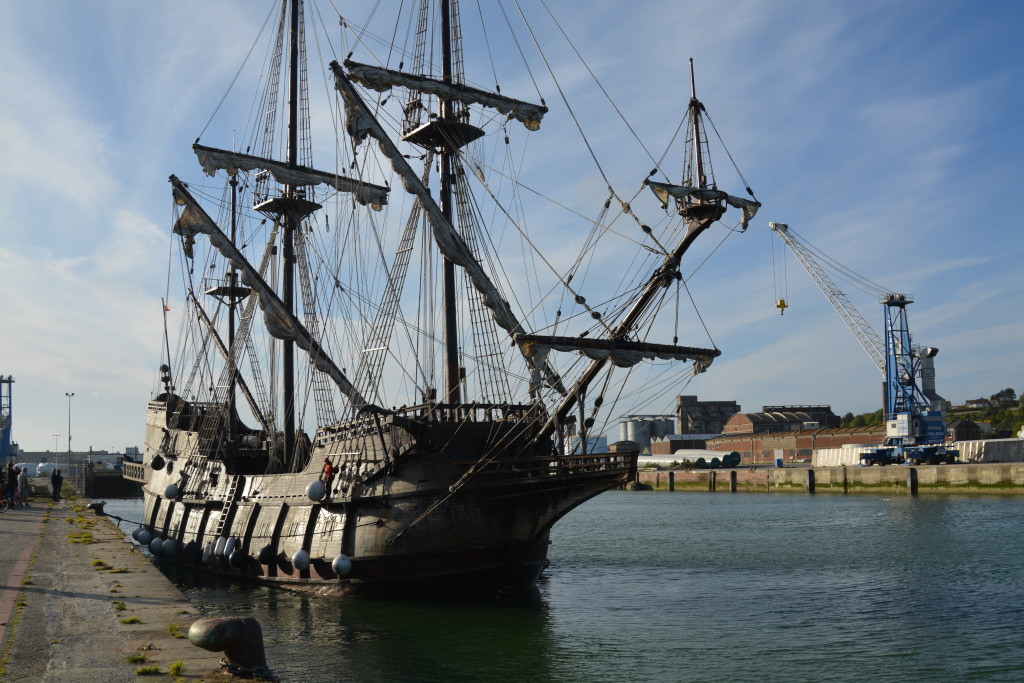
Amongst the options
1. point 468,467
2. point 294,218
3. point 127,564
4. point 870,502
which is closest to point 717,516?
point 870,502

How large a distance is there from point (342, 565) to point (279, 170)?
20.3 m

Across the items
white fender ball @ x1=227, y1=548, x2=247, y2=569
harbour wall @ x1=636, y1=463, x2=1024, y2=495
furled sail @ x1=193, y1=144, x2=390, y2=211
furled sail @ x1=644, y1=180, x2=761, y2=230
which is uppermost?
furled sail @ x1=193, y1=144, x2=390, y2=211

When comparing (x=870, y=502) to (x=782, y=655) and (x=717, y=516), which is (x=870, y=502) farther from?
(x=782, y=655)

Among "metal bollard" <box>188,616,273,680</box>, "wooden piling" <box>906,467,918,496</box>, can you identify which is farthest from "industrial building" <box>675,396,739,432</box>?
"metal bollard" <box>188,616,273,680</box>

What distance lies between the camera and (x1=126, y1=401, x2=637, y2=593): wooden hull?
909 inches

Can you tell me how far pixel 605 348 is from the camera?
78.5ft

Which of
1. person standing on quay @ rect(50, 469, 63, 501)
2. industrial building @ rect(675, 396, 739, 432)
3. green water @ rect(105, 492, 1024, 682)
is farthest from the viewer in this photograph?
industrial building @ rect(675, 396, 739, 432)

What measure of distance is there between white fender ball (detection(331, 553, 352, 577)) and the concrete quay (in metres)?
4.65

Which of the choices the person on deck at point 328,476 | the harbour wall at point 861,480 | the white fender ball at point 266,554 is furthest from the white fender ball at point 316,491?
the harbour wall at point 861,480

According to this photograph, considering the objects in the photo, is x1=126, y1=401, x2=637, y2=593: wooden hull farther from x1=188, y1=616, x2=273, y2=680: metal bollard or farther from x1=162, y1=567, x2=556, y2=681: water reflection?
x1=188, y1=616, x2=273, y2=680: metal bollard

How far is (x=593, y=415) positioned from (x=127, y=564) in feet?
41.5

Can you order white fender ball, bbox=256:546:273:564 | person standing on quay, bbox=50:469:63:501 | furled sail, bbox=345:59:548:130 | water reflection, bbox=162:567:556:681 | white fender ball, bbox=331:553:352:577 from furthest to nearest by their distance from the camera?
person standing on quay, bbox=50:469:63:501 → furled sail, bbox=345:59:548:130 → white fender ball, bbox=256:546:273:564 → white fender ball, bbox=331:553:352:577 → water reflection, bbox=162:567:556:681

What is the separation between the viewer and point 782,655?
59.3 feet

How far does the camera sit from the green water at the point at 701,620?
56.3 ft
